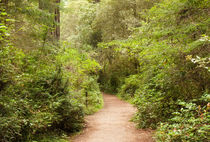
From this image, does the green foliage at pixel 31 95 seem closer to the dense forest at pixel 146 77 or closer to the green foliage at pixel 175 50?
the dense forest at pixel 146 77

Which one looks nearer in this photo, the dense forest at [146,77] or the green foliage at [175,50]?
the dense forest at [146,77]

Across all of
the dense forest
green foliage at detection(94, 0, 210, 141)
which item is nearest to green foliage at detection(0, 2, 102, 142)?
the dense forest

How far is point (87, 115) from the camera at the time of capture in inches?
455

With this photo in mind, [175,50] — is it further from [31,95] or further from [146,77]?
[31,95]

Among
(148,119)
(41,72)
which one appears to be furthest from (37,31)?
(148,119)

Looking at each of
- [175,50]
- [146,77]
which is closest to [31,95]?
[175,50]

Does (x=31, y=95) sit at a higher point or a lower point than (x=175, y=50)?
lower

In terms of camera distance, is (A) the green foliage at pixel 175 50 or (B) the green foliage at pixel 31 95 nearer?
(B) the green foliage at pixel 31 95

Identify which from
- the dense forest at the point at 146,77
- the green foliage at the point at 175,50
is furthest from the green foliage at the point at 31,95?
the green foliage at the point at 175,50

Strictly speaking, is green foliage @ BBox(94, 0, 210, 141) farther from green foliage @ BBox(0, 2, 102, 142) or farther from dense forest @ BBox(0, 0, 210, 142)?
green foliage @ BBox(0, 2, 102, 142)

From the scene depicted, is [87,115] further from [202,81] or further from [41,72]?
[202,81]

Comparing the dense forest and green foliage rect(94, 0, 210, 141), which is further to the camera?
green foliage rect(94, 0, 210, 141)

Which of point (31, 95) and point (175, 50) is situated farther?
point (31, 95)

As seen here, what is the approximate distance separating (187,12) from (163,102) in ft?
10.7
